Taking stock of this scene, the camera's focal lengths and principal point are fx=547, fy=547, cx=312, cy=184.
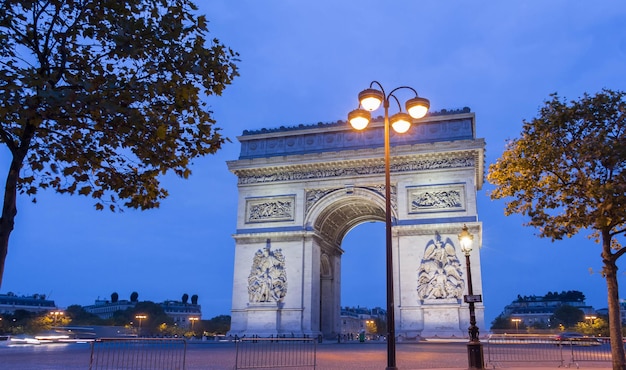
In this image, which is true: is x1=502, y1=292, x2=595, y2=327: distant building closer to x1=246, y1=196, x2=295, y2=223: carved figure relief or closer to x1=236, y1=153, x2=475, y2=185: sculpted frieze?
x1=236, y1=153, x2=475, y2=185: sculpted frieze

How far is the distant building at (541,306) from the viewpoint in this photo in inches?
4092

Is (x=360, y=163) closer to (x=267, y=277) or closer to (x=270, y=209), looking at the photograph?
(x=270, y=209)

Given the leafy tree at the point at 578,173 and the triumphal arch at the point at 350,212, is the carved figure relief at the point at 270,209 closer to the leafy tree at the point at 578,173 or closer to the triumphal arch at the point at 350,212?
the triumphal arch at the point at 350,212

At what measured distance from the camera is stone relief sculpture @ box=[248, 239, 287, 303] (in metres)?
28.9

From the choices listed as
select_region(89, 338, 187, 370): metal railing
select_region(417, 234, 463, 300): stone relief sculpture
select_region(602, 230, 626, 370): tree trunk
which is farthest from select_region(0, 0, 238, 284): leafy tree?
select_region(417, 234, 463, 300): stone relief sculpture

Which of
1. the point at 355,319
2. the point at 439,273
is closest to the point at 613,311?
the point at 439,273

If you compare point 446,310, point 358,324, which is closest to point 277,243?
point 446,310

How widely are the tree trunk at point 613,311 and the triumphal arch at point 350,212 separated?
13.9 m

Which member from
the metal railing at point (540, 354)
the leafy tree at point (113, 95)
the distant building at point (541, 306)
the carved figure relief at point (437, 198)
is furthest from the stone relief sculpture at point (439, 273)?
the distant building at point (541, 306)

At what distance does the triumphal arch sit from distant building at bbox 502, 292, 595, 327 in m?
82.9

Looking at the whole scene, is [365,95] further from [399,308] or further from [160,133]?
[399,308]

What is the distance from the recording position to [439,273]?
26.8 m

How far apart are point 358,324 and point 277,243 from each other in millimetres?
100947

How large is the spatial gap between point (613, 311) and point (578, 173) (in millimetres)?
3094
